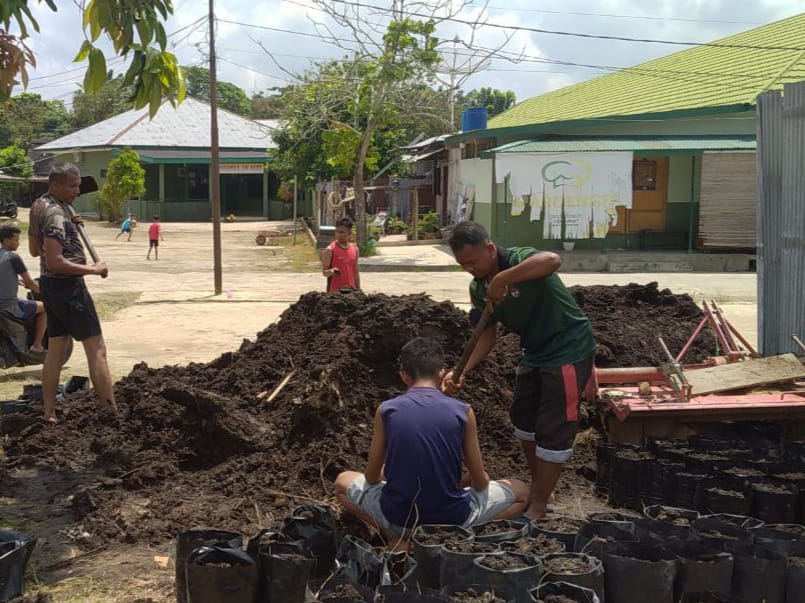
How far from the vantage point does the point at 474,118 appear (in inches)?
1140

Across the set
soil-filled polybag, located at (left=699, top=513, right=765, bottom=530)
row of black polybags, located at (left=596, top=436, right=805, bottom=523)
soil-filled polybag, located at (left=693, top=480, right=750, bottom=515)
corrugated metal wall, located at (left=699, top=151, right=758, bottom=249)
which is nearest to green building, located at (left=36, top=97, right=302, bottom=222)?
corrugated metal wall, located at (left=699, top=151, right=758, bottom=249)

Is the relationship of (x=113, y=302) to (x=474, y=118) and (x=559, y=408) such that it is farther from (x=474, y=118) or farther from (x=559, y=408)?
(x=474, y=118)

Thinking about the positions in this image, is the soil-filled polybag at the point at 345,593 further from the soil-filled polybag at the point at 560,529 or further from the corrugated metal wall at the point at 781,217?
the corrugated metal wall at the point at 781,217

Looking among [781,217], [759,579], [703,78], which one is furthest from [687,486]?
[703,78]

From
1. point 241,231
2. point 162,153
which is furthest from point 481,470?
point 162,153

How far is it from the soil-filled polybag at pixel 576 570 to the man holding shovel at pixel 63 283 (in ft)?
12.8

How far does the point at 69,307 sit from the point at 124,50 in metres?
→ 2.46

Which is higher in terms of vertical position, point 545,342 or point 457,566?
point 545,342

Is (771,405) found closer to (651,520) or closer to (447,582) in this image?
(651,520)

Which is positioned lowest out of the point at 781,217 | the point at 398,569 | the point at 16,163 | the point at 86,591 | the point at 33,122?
the point at 86,591

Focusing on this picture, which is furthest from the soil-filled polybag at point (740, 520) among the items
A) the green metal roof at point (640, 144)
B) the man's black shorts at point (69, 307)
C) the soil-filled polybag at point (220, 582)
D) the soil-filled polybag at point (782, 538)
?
the green metal roof at point (640, 144)

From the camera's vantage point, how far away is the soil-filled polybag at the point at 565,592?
313cm

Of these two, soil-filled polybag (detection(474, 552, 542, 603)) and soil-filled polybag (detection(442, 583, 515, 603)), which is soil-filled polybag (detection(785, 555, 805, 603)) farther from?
soil-filled polybag (detection(442, 583, 515, 603))

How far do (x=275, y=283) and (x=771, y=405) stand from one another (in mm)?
13675
